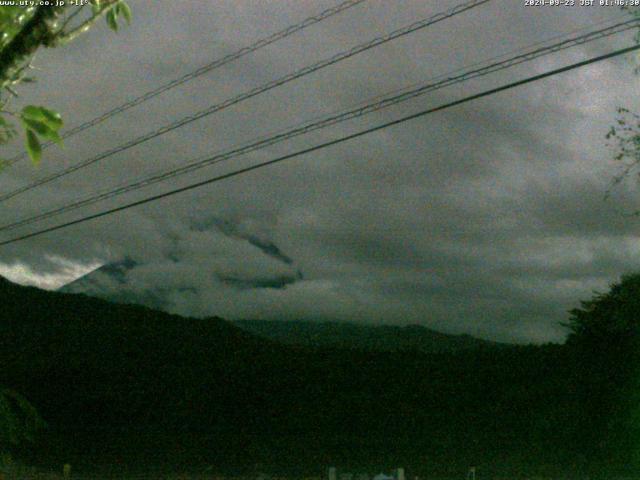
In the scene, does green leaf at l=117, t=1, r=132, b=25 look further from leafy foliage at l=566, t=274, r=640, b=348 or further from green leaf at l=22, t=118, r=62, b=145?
leafy foliage at l=566, t=274, r=640, b=348

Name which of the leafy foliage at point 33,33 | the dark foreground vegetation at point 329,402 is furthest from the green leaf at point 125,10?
the dark foreground vegetation at point 329,402

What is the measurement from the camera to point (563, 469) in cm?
1280

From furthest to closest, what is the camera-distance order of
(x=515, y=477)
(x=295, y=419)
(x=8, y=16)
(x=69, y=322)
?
(x=69, y=322), (x=295, y=419), (x=515, y=477), (x=8, y=16)

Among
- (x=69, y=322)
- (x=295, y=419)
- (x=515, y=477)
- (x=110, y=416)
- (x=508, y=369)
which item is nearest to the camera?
(x=515, y=477)

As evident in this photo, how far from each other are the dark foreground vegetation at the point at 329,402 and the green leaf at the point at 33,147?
39.8ft

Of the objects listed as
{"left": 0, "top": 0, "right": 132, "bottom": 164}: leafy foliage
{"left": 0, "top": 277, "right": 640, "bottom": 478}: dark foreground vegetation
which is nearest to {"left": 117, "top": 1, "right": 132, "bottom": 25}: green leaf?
{"left": 0, "top": 0, "right": 132, "bottom": 164}: leafy foliage

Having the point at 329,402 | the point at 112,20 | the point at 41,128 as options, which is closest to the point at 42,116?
the point at 41,128

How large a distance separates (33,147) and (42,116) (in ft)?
0.38

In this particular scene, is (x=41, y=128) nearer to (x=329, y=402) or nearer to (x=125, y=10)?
(x=125, y=10)

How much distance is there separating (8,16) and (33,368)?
60.8ft

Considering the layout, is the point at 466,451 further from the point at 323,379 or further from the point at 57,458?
the point at 57,458

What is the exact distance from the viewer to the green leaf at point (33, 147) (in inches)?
85.6

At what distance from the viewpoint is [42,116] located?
2127mm

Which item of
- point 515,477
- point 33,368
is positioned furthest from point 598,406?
point 33,368
